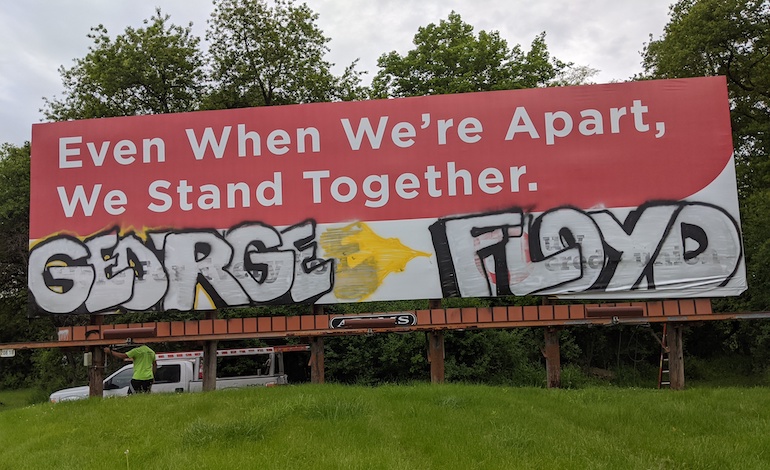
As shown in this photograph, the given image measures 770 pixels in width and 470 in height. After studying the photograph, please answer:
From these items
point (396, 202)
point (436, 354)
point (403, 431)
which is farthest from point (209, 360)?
→ point (403, 431)

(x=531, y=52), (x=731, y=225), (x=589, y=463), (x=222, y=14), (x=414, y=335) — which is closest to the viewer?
→ (x=589, y=463)

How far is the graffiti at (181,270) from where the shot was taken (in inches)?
452

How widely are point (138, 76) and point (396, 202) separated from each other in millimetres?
13322

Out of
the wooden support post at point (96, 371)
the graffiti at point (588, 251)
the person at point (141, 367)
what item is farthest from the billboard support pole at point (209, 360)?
the graffiti at point (588, 251)

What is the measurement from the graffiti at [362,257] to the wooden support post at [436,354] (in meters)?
1.31

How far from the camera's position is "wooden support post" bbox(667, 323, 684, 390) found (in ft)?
36.6

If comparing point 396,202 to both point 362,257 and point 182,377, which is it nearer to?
point 362,257

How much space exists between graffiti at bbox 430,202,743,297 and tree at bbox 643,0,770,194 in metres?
8.86

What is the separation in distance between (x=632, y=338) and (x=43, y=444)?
1897 centimetres

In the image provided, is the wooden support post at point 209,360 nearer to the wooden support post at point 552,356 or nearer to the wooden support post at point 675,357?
the wooden support post at point 552,356

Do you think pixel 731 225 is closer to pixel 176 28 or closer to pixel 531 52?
pixel 531 52

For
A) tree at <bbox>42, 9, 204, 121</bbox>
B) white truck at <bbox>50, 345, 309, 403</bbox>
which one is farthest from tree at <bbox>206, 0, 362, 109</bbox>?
white truck at <bbox>50, 345, 309, 403</bbox>

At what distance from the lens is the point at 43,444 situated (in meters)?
7.67

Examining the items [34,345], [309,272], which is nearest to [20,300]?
[34,345]
